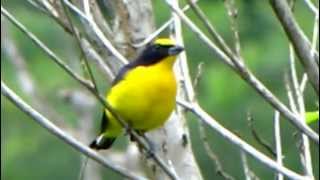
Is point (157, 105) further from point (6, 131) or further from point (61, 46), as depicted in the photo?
point (6, 131)

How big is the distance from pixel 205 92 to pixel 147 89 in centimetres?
831

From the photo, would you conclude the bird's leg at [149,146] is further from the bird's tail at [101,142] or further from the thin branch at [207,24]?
the thin branch at [207,24]

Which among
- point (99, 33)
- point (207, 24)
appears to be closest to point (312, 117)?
point (207, 24)

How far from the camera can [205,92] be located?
12.9m

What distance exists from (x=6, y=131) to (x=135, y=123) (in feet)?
29.7

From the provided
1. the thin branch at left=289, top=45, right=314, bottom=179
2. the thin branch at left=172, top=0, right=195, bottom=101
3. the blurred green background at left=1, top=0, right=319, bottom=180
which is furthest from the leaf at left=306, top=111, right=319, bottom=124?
the blurred green background at left=1, top=0, right=319, bottom=180

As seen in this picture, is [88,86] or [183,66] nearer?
[88,86]

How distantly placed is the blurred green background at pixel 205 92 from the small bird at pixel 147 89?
6553mm

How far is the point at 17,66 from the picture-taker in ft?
32.9

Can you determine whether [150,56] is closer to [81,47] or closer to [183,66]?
[183,66]

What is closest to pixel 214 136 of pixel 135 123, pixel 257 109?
pixel 257 109

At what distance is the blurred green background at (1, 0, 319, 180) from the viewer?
11.9 meters

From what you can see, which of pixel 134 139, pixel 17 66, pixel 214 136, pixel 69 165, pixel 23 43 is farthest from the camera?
pixel 23 43

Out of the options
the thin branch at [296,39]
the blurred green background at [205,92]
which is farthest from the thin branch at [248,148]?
the blurred green background at [205,92]
